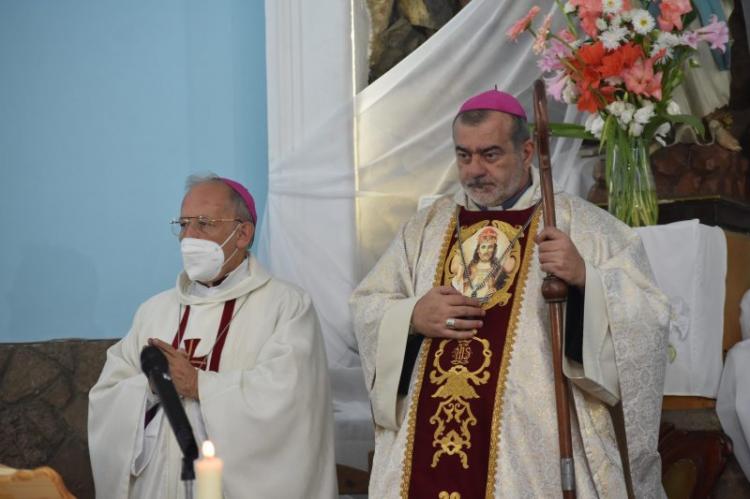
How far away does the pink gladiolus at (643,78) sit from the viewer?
5094 mm

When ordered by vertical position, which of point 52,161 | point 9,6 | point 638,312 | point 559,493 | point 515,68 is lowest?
point 559,493

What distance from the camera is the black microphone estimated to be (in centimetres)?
245

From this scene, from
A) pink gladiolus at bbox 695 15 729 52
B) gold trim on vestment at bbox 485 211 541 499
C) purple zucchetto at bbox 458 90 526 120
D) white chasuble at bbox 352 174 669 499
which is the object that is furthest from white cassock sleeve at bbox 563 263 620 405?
pink gladiolus at bbox 695 15 729 52

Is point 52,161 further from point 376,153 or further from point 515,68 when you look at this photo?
point 515,68

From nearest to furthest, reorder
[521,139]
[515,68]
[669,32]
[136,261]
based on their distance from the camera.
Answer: [521,139] < [669,32] < [515,68] < [136,261]

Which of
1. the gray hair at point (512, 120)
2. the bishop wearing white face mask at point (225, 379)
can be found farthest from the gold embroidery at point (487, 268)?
the bishop wearing white face mask at point (225, 379)

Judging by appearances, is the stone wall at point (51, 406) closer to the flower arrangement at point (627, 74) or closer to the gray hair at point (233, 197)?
the gray hair at point (233, 197)

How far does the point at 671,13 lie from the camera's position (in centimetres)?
507

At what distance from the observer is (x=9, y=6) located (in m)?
6.82

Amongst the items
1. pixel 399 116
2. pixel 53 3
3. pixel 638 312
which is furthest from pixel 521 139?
pixel 53 3

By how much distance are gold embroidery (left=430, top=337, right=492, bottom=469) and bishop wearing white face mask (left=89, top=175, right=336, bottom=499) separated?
0.68 metres

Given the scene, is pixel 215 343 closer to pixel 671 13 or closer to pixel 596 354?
pixel 596 354

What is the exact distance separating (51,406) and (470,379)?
105 inches

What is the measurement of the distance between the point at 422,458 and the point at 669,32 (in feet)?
6.95
